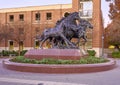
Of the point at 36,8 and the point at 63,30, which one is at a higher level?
the point at 36,8

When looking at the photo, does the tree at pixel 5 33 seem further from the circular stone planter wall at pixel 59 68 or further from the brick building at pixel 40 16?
the circular stone planter wall at pixel 59 68

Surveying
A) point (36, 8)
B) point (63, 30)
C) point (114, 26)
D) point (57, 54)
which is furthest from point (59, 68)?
point (36, 8)

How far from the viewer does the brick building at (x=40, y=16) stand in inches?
1868

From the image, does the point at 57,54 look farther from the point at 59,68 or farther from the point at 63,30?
the point at 59,68

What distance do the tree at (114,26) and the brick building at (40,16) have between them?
3225mm

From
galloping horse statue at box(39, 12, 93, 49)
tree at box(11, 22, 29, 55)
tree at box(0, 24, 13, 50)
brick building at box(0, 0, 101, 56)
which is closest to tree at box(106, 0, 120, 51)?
brick building at box(0, 0, 101, 56)

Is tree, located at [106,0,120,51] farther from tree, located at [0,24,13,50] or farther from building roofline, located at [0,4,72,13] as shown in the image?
tree, located at [0,24,13,50]

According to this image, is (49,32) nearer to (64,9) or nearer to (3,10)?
(64,9)

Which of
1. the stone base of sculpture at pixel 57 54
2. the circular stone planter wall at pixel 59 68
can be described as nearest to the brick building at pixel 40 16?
the stone base of sculpture at pixel 57 54

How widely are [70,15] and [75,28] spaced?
1.25 m

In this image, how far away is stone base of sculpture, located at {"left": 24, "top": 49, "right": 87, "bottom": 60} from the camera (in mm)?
19078

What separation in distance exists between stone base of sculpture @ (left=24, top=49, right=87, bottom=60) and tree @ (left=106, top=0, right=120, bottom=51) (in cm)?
2117

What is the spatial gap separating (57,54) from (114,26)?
2194 cm

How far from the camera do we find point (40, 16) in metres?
53.4
